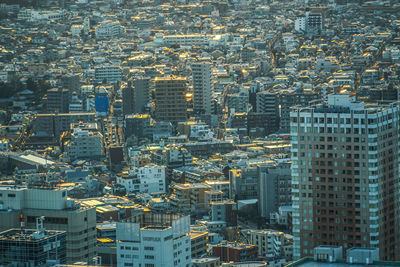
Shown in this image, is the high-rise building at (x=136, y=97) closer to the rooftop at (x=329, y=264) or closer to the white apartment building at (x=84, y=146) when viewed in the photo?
the white apartment building at (x=84, y=146)

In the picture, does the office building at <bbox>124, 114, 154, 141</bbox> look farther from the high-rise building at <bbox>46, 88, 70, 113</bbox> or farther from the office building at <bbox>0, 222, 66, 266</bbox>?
the office building at <bbox>0, 222, 66, 266</bbox>

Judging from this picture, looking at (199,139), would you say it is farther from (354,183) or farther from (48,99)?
(354,183)

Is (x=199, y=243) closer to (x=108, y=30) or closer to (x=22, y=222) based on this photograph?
(x=22, y=222)

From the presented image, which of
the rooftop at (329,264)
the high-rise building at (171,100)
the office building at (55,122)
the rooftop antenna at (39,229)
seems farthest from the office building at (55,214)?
the high-rise building at (171,100)

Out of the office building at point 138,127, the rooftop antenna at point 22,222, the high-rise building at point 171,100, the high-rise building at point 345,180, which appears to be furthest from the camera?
the high-rise building at point 171,100

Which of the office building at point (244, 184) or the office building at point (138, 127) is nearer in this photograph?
the office building at point (244, 184)

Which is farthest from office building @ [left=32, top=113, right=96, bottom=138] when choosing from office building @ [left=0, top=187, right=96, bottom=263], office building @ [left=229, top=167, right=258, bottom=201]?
office building @ [left=0, top=187, right=96, bottom=263]
